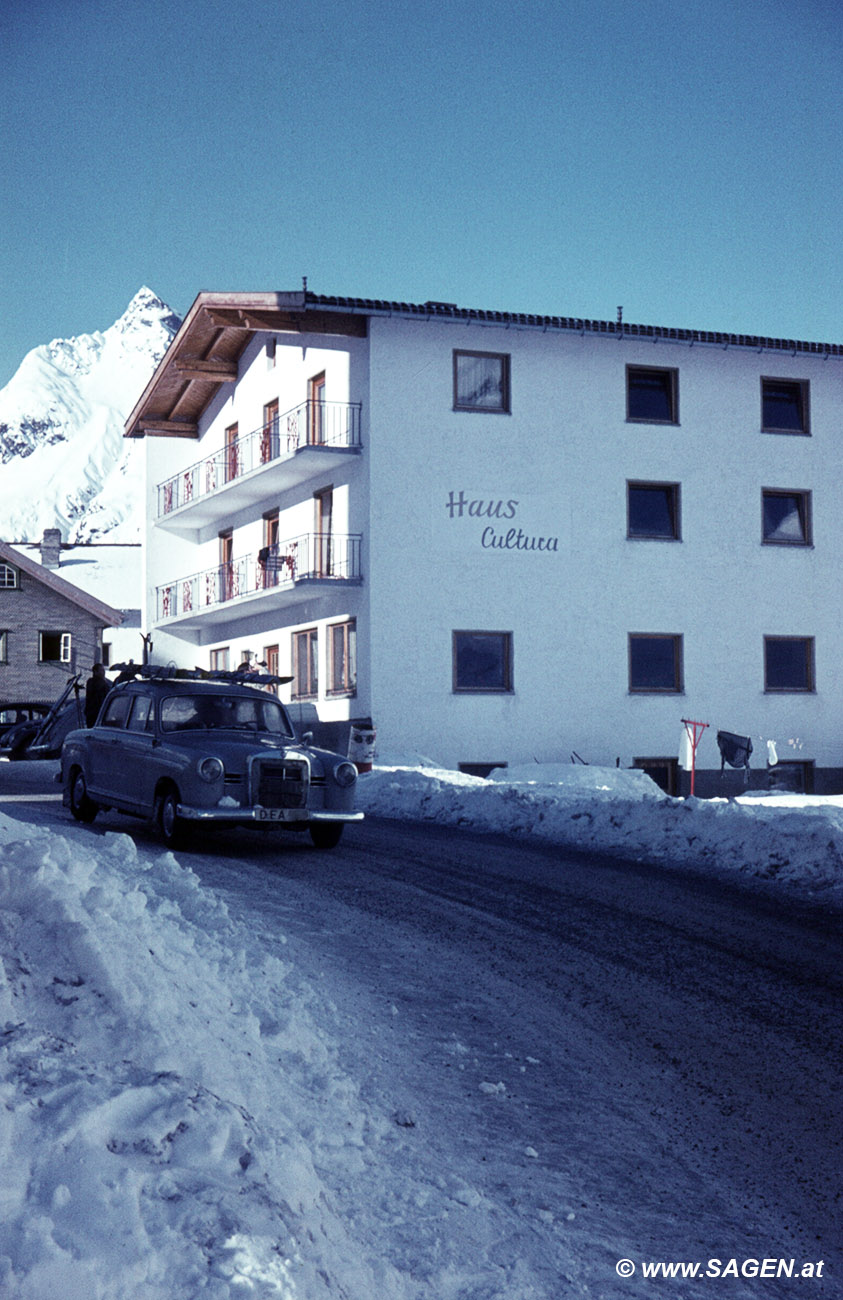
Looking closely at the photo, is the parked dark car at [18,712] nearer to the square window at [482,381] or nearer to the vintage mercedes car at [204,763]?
the square window at [482,381]

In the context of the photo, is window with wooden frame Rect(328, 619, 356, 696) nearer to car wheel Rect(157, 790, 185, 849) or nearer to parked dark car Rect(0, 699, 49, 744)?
parked dark car Rect(0, 699, 49, 744)

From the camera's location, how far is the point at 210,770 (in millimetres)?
11648

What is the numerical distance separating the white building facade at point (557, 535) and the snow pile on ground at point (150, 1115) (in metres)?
20.3

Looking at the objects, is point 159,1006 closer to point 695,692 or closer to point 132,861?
point 132,861

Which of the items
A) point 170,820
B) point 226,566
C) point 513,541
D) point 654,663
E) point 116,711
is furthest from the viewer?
point 226,566

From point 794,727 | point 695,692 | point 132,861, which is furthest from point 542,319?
point 132,861

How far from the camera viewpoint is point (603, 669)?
91.9 ft

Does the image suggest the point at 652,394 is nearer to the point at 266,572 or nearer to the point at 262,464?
the point at 262,464

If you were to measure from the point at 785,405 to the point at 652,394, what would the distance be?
3489 mm

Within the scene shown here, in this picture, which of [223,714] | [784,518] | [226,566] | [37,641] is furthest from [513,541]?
[37,641]

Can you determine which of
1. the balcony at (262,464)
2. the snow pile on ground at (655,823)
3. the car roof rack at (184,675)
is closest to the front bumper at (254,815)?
the car roof rack at (184,675)

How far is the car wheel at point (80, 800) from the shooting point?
1395cm

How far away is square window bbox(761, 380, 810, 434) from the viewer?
29875mm

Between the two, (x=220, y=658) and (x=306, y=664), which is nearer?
(x=306, y=664)
